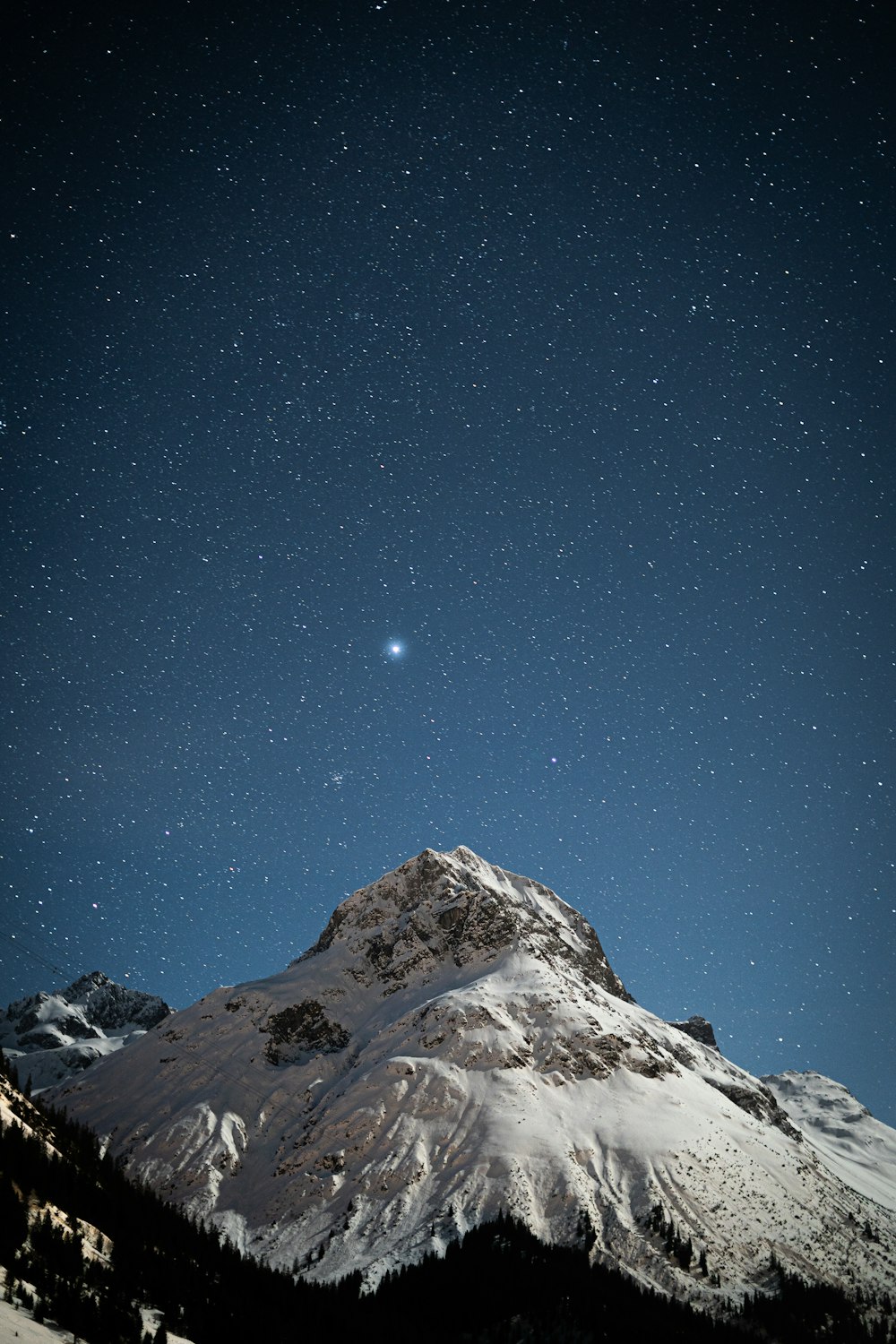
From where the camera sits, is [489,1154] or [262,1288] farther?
Answer: [489,1154]

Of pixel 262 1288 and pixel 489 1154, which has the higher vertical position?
pixel 489 1154

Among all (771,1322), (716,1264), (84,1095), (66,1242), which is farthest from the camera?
(84,1095)

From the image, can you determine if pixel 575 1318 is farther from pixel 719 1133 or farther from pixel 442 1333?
pixel 719 1133

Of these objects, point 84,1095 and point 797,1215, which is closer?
point 797,1215

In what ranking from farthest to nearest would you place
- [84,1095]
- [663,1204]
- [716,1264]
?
1. [84,1095]
2. [663,1204]
3. [716,1264]

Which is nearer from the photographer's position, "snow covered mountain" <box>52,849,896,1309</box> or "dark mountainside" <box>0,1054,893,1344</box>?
"dark mountainside" <box>0,1054,893,1344</box>

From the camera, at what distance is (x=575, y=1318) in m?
87.9

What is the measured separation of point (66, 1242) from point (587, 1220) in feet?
341

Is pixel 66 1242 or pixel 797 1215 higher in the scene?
pixel 797 1215

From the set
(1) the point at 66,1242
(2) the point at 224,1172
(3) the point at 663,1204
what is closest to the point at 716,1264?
(3) the point at 663,1204

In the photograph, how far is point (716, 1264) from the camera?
117438 millimetres

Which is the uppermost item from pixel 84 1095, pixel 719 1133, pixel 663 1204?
pixel 719 1133

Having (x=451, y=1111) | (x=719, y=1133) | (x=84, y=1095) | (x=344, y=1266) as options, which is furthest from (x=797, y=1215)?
(x=84, y=1095)

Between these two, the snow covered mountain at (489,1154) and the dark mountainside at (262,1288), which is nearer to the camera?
the dark mountainside at (262,1288)
